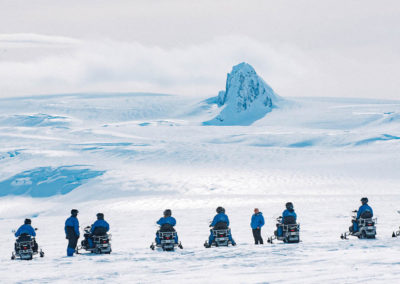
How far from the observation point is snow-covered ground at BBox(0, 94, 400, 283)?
10984 mm

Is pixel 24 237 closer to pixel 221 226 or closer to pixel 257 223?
pixel 221 226

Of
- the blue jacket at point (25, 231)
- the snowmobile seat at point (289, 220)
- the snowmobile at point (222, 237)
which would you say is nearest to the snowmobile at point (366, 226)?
the snowmobile seat at point (289, 220)

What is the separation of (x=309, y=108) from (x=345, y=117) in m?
22.2

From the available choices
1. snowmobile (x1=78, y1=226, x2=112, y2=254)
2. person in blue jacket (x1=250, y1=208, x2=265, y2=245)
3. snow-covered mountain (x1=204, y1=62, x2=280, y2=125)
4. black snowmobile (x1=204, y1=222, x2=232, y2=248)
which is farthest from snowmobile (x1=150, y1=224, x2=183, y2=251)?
snow-covered mountain (x1=204, y1=62, x2=280, y2=125)

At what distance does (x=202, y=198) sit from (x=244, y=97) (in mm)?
120047

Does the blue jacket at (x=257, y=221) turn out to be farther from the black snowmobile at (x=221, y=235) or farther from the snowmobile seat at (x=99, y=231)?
the snowmobile seat at (x=99, y=231)

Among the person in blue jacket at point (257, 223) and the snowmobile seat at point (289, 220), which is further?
the person in blue jacket at point (257, 223)

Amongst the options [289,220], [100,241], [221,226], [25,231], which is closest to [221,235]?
[221,226]

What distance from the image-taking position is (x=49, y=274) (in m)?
11.0

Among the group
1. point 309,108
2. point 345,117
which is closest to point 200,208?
point 345,117

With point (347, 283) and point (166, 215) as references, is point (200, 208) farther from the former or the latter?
point (347, 283)

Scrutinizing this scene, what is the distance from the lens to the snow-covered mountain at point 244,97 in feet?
478

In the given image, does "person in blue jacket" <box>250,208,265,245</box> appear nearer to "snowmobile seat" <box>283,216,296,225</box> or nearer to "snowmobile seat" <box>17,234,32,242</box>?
"snowmobile seat" <box>283,216,296,225</box>

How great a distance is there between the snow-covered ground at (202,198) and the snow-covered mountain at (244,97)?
1761 inches
